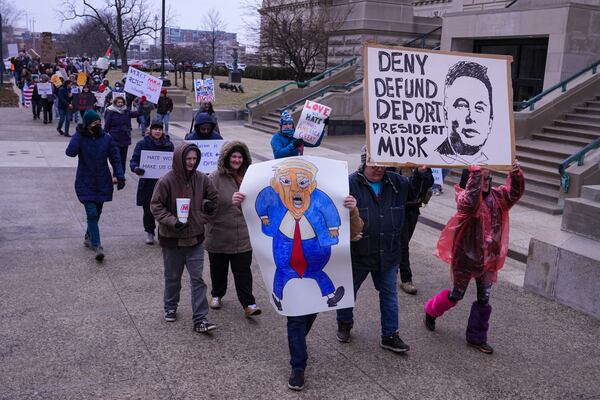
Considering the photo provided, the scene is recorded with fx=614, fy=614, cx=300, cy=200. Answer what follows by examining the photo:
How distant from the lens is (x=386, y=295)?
4867mm

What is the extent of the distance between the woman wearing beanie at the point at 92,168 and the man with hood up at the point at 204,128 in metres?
1.07

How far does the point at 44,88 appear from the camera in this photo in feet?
64.7

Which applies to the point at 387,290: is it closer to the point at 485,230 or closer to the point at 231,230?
the point at 485,230

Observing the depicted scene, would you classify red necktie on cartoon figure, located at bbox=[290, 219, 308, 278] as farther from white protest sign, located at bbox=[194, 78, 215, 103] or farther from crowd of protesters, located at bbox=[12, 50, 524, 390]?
white protest sign, located at bbox=[194, 78, 215, 103]

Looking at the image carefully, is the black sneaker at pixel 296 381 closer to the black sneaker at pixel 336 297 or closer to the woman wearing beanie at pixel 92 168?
the black sneaker at pixel 336 297


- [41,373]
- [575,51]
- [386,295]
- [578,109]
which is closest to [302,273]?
[386,295]

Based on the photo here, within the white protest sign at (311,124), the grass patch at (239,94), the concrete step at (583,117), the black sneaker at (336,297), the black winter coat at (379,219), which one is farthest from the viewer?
the grass patch at (239,94)

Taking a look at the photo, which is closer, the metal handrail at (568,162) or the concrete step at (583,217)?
the concrete step at (583,217)

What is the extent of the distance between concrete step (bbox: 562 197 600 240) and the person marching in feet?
11.2

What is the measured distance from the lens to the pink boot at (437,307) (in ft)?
17.2

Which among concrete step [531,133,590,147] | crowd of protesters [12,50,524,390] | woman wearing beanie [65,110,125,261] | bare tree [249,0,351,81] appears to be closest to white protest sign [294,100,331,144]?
crowd of protesters [12,50,524,390]

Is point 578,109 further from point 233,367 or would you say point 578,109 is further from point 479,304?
point 233,367

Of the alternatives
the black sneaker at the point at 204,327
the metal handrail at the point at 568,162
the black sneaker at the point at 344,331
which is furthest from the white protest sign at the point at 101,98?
the black sneaker at the point at 344,331

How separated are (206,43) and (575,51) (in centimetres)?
4918
